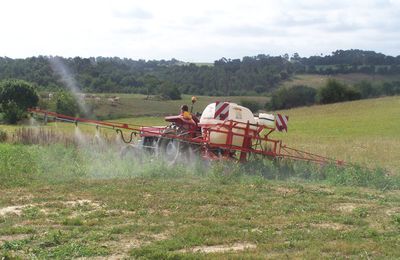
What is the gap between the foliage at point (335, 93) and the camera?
284 ft

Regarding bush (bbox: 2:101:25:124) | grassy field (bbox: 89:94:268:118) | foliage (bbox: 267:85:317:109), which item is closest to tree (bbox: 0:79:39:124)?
bush (bbox: 2:101:25:124)

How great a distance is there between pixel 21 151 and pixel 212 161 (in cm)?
673

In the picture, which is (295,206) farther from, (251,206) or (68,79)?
(68,79)

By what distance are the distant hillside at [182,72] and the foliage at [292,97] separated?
10.4 meters

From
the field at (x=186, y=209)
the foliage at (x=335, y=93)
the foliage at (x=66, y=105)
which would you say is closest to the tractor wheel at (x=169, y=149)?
the field at (x=186, y=209)

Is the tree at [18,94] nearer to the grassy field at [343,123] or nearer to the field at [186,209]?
the grassy field at [343,123]

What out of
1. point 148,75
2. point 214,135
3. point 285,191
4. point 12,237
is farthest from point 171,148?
point 148,75

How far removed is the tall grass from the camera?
496 inches

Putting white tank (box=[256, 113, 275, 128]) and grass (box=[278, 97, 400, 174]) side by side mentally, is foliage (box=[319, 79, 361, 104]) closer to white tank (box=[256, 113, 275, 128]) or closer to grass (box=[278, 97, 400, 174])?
grass (box=[278, 97, 400, 174])

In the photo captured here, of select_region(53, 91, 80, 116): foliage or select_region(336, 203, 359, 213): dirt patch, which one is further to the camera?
select_region(53, 91, 80, 116): foliage

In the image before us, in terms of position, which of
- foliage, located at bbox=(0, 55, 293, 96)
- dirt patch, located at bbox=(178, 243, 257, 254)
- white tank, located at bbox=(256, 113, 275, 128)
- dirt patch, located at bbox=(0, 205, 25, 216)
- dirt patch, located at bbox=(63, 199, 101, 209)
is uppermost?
foliage, located at bbox=(0, 55, 293, 96)

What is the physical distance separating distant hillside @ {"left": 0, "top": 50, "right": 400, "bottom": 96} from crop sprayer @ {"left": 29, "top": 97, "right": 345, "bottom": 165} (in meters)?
38.3

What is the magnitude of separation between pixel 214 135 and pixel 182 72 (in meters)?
92.6

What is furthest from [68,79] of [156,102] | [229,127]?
[229,127]
